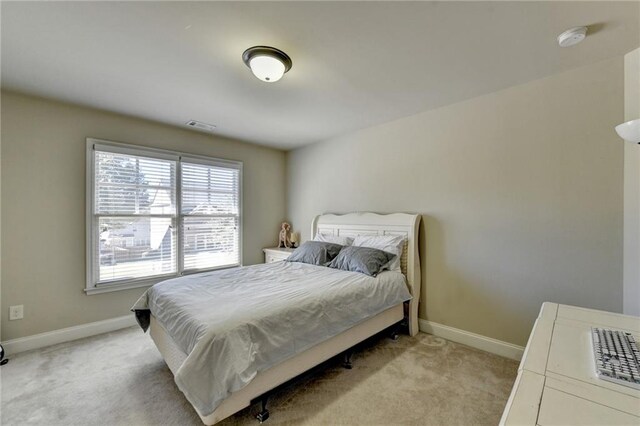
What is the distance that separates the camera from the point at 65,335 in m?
2.79

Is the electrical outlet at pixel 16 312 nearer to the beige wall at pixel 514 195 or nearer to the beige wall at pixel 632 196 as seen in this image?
the beige wall at pixel 514 195

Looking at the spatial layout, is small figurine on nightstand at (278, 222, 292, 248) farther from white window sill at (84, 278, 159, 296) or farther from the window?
white window sill at (84, 278, 159, 296)

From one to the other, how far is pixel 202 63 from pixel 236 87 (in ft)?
1.32

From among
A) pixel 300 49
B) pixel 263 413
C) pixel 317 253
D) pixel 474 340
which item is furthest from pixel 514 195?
pixel 263 413

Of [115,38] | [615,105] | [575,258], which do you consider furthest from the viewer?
[575,258]

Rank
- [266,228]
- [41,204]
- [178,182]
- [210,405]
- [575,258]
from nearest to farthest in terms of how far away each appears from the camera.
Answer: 1. [210,405]
2. [575,258]
3. [41,204]
4. [178,182]
5. [266,228]

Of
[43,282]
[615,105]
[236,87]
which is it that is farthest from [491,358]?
[43,282]

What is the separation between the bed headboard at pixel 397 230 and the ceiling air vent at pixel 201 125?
1991mm

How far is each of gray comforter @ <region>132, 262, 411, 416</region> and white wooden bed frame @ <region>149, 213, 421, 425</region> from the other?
0.33 ft

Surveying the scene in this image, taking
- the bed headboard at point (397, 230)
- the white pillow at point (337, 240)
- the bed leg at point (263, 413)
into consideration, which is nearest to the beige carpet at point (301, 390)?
the bed leg at point (263, 413)

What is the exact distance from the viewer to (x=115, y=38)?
5.86 ft

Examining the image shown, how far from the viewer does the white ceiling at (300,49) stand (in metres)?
1.55

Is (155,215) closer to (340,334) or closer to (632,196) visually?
(340,334)

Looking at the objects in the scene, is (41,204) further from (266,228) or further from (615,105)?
(615,105)
